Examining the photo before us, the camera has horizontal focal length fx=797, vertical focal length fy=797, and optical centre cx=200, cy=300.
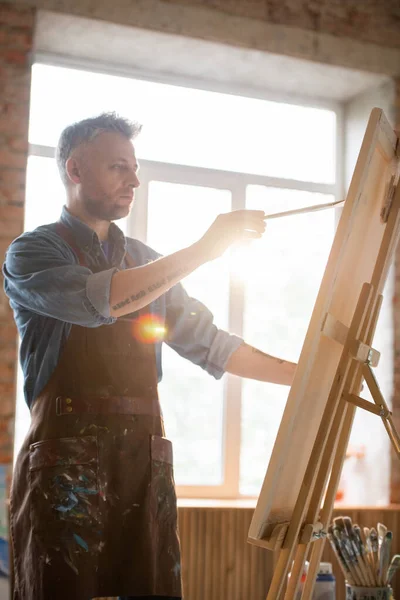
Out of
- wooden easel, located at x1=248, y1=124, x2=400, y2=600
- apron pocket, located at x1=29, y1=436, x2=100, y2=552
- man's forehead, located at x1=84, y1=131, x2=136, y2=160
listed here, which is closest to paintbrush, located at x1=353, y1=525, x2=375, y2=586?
wooden easel, located at x1=248, y1=124, x2=400, y2=600

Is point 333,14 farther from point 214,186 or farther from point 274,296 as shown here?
point 274,296

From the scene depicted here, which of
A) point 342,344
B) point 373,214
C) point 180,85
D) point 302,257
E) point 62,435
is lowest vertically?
point 62,435

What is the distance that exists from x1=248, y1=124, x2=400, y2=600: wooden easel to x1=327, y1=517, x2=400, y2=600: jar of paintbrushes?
100 centimetres

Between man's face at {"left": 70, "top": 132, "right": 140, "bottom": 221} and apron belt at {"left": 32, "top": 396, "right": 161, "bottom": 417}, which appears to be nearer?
apron belt at {"left": 32, "top": 396, "right": 161, "bottom": 417}

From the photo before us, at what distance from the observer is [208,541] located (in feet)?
10.1

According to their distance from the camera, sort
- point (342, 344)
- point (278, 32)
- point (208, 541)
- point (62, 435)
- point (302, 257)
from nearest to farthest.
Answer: point (342, 344) < point (62, 435) < point (208, 541) < point (278, 32) < point (302, 257)

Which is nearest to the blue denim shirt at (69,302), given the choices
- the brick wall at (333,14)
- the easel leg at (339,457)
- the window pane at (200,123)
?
the easel leg at (339,457)

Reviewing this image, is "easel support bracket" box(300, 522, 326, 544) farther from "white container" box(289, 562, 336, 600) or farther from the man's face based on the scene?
"white container" box(289, 562, 336, 600)

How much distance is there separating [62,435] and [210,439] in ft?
6.03

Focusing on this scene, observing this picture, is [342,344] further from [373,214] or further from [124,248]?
[124,248]

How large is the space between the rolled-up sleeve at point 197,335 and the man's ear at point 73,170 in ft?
1.29

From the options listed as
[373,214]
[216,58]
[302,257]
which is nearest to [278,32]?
[216,58]

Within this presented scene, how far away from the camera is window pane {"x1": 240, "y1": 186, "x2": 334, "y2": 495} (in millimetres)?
3723

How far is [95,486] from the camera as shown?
72.6 inches
